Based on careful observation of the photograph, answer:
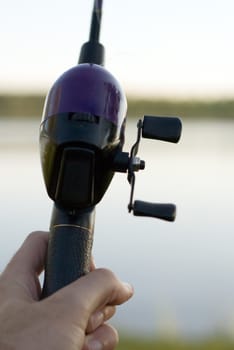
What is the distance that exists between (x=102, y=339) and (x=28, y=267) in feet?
0.54

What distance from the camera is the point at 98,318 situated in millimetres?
989

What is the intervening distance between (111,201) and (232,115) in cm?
1073

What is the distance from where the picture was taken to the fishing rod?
1.03 m

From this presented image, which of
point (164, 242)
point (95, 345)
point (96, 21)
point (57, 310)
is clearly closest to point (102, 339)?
point (95, 345)

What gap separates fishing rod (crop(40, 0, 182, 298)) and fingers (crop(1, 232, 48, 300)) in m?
0.03

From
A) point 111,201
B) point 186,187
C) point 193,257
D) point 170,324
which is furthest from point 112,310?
point 186,187

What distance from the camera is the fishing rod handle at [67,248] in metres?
1.00

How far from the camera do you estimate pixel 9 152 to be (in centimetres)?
855

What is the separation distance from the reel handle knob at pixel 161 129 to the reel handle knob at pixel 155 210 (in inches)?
4.8

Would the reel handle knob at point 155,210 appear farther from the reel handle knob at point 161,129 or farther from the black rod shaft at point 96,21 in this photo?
the black rod shaft at point 96,21

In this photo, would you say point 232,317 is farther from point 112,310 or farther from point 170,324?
point 112,310

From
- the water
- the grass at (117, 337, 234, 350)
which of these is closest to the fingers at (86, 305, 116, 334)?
the water

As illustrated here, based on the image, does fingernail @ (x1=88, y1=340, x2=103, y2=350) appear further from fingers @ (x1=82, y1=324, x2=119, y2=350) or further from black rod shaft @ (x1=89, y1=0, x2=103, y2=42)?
black rod shaft @ (x1=89, y1=0, x2=103, y2=42)

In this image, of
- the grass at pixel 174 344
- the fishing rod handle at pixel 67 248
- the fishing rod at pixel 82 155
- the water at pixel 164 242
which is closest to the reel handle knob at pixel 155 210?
the fishing rod at pixel 82 155
